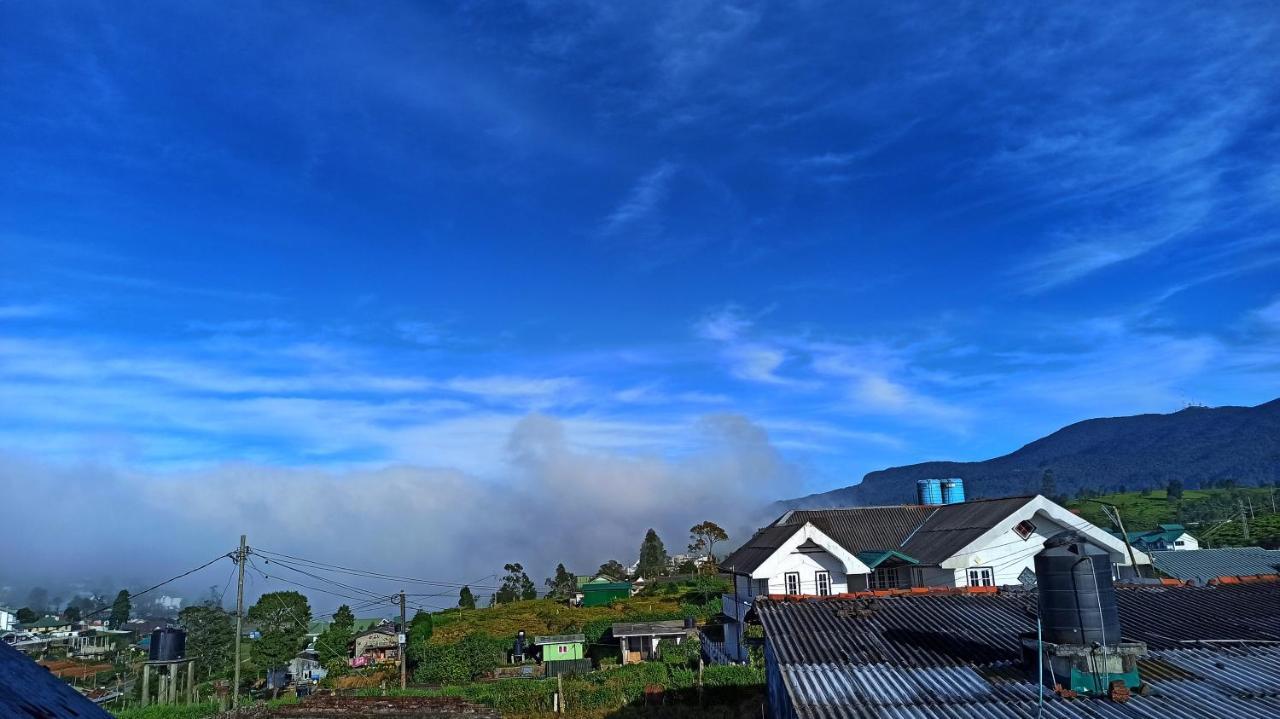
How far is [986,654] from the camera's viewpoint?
44.9 feet

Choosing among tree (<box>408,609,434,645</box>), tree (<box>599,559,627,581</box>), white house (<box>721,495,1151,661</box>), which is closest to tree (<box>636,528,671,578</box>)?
tree (<box>599,559,627,581</box>)

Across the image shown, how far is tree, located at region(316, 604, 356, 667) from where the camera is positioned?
6183cm

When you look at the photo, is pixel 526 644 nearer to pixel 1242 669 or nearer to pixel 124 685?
pixel 124 685

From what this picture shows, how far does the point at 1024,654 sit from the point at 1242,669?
3532 mm

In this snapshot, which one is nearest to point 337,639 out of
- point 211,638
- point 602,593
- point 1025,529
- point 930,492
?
point 211,638

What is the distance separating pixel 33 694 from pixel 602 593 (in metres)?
101

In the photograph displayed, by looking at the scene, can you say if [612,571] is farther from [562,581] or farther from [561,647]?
[561,647]

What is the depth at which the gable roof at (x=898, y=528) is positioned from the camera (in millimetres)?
42719

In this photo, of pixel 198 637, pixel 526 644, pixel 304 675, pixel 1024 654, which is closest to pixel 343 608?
pixel 304 675

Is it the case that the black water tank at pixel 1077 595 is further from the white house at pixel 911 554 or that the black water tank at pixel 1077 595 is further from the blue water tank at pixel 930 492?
the blue water tank at pixel 930 492

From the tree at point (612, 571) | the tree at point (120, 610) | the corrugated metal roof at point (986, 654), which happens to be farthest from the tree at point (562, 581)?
the corrugated metal roof at point (986, 654)

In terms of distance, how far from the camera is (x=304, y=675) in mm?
63031

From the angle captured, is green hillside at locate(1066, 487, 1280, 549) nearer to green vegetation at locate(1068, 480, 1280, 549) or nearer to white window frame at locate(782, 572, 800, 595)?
green vegetation at locate(1068, 480, 1280, 549)

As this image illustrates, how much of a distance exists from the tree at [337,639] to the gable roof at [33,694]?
194ft
